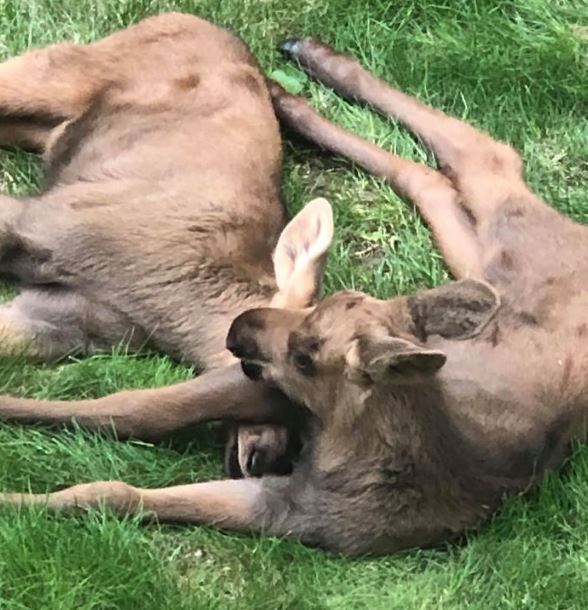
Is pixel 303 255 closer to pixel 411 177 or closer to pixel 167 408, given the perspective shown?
pixel 167 408

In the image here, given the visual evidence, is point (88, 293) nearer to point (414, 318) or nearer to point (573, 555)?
point (414, 318)

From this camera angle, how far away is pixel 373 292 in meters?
5.59

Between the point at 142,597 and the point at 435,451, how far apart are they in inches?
39.8

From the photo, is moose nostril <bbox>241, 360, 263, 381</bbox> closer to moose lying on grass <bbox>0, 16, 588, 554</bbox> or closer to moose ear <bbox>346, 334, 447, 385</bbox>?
moose lying on grass <bbox>0, 16, 588, 554</bbox>

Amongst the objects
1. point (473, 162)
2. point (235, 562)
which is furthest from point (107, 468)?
point (473, 162)

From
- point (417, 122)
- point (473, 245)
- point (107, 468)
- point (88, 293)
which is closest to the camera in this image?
point (107, 468)

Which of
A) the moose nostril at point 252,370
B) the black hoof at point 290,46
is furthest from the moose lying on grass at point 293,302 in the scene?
the black hoof at point 290,46

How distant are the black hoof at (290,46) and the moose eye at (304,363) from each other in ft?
7.11

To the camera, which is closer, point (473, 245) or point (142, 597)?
point (142, 597)

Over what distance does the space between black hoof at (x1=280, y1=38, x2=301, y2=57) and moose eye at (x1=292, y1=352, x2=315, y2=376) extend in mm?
2167

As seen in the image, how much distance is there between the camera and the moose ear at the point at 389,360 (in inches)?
165

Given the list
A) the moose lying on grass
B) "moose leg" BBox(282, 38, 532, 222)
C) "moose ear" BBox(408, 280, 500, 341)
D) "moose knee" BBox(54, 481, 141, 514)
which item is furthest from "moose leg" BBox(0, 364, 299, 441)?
"moose leg" BBox(282, 38, 532, 222)

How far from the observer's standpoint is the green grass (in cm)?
441

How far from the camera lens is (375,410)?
4.47 meters
